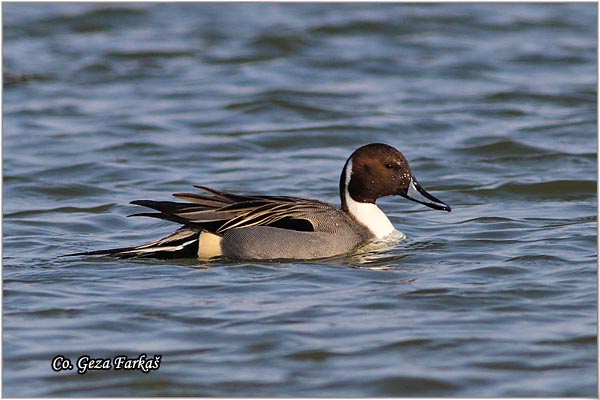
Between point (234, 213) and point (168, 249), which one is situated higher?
point (234, 213)

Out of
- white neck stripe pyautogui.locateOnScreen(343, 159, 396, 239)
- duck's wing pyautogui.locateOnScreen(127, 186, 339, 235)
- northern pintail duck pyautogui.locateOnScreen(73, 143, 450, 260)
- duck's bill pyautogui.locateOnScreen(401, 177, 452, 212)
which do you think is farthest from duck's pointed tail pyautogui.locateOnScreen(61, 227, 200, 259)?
duck's bill pyautogui.locateOnScreen(401, 177, 452, 212)

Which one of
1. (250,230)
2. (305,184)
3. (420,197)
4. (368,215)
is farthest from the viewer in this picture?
(305,184)

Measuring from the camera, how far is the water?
5.71m

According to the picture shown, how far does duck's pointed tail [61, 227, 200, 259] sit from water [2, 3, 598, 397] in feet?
0.21

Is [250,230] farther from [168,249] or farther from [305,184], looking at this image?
[305,184]

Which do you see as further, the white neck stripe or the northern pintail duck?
the white neck stripe

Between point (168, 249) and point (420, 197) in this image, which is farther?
point (420, 197)

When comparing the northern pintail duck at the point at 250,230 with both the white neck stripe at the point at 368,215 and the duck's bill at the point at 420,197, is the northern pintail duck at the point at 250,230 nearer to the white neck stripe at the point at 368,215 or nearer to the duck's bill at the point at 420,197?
the white neck stripe at the point at 368,215

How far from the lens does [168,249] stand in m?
7.62

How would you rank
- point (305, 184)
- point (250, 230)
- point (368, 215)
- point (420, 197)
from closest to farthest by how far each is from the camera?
point (250, 230)
point (368, 215)
point (420, 197)
point (305, 184)

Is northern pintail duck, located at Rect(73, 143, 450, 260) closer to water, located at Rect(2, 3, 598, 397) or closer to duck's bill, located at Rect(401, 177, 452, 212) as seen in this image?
water, located at Rect(2, 3, 598, 397)

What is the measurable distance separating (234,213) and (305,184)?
281 centimetres

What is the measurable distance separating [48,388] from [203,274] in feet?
6.37

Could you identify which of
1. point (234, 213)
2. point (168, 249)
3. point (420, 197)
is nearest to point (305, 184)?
point (420, 197)
